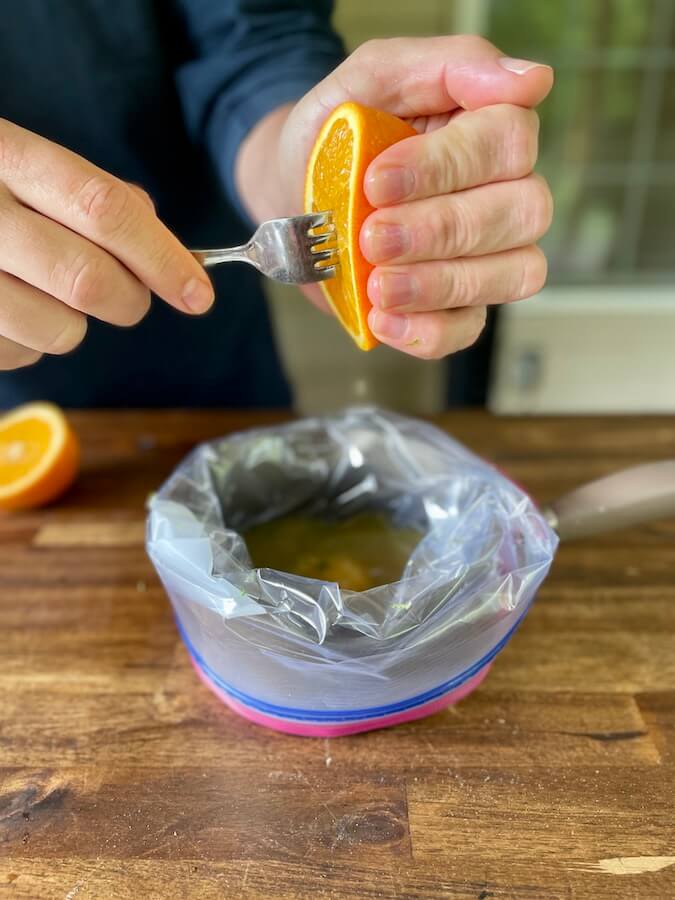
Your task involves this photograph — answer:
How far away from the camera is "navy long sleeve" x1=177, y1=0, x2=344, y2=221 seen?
0.70 m


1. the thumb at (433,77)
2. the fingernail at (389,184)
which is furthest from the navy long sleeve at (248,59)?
the fingernail at (389,184)

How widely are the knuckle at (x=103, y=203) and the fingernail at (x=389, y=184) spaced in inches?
5.6

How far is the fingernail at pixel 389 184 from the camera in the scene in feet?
1.41

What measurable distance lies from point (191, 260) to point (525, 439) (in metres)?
0.45

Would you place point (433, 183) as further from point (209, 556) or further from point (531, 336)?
point (531, 336)

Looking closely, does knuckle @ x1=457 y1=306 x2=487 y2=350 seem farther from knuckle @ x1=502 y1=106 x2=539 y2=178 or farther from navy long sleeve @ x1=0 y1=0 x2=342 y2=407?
navy long sleeve @ x1=0 y1=0 x2=342 y2=407

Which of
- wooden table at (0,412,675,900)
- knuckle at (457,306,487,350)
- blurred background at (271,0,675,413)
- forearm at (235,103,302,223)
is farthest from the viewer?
blurred background at (271,0,675,413)

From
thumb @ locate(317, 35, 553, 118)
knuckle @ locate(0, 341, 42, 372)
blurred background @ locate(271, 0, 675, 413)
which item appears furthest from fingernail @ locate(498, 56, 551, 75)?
blurred background @ locate(271, 0, 675, 413)

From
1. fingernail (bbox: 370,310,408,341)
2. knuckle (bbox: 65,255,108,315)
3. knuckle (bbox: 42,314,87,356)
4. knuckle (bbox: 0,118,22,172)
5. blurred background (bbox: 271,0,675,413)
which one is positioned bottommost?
blurred background (bbox: 271,0,675,413)

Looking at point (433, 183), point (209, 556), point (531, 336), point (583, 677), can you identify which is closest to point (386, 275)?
point (433, 183)

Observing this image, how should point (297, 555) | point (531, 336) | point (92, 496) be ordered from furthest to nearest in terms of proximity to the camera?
point (531, 336) → point (92, 496) → point (297, 555)

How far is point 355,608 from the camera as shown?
0.46 meters

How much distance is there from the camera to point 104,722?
0.50 m

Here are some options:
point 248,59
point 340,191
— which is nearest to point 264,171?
point 248,59
